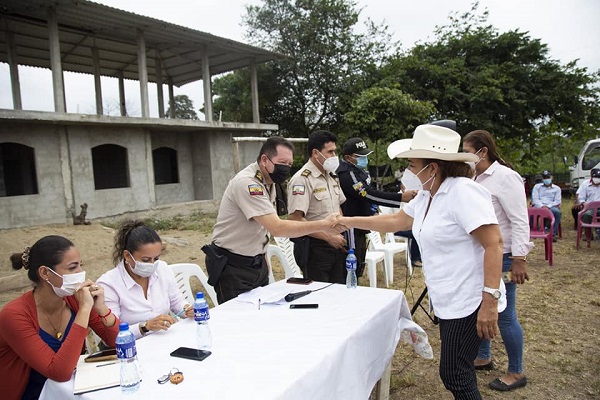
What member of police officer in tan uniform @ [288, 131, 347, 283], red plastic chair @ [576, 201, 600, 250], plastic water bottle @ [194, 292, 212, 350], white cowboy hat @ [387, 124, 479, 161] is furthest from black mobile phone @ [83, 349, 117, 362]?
red plastic chair @ [576, 201, 600, 250]

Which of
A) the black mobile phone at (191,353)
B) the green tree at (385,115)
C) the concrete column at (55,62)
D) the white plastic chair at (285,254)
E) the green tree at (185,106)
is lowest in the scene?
the white plastic chair at (285,254)

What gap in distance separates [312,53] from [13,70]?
10.7 meters

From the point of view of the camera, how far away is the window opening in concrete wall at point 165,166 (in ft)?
46.7

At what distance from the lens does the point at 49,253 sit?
198cm

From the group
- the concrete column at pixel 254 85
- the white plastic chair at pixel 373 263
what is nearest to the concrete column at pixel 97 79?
the concrete column at pixel 254 85

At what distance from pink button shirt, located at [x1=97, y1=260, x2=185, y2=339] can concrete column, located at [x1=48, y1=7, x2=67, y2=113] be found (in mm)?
9703

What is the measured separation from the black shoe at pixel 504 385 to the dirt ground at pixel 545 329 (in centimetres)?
4

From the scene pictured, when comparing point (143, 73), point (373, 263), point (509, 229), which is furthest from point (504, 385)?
point (143, 73)

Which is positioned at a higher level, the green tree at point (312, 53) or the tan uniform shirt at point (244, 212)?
the green tree at point (312, 53)

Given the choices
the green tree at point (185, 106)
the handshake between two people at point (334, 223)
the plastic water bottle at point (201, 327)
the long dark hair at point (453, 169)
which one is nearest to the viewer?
the plastic water bottle at point (201, 327)

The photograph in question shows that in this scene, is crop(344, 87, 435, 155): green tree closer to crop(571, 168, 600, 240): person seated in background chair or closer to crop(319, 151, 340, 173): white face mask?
crop(571, 168, 600, 240): person seated in background chair

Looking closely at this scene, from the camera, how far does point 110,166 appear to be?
12336 millimetres

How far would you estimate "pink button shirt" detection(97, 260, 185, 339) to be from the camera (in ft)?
7.59

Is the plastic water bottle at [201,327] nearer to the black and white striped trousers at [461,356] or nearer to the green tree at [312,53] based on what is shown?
the black and white striped trousers at [461,356]
